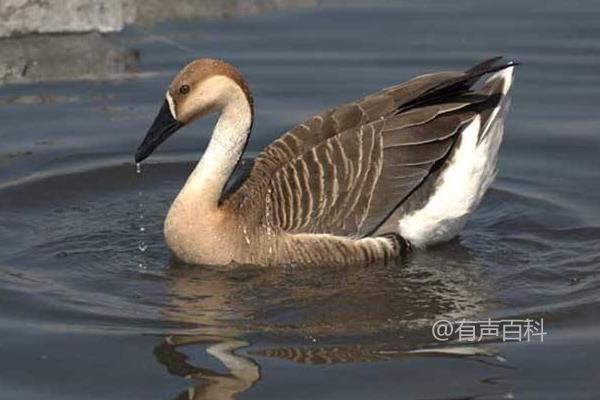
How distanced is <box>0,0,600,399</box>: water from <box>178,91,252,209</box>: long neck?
453 millimetres

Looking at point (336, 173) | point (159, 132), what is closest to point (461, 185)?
point (336, 173)

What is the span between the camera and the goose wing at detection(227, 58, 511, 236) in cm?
981

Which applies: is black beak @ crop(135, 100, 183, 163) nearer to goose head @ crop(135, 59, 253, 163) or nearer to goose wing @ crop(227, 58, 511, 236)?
goose head @ crop(135, 59, 253, 163)

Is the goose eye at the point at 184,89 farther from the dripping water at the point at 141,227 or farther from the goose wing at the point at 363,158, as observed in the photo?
the dripping water at the point at 141,227

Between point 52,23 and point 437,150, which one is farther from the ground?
point 52,23

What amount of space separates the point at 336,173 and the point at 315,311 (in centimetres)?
120

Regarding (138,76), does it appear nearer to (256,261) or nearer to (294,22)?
(294,22)

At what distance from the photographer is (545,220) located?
410 inches

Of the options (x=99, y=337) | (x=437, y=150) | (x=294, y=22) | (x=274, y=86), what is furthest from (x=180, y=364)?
(x=294, y=22)

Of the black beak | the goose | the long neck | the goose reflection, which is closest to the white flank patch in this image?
the goose

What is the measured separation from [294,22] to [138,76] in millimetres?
1792

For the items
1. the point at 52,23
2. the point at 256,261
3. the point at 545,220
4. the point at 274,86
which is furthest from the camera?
the point at 52,23

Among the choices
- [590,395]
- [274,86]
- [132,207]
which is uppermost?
[274,86]

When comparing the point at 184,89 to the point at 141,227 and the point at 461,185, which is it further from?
the point at 461,185
